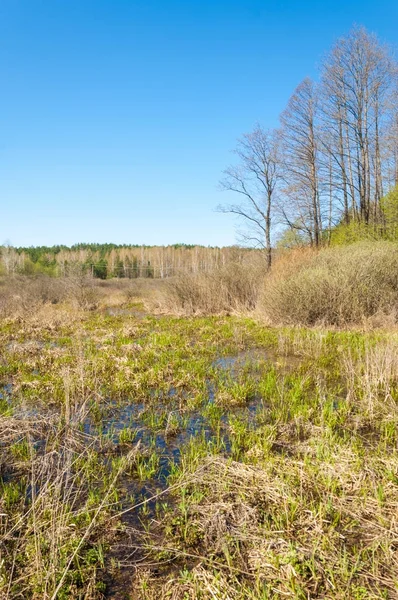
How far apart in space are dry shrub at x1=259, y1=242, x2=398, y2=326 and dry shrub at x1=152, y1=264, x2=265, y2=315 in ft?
14.3

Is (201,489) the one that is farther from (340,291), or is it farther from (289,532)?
(340,291)

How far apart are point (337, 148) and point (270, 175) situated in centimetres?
606

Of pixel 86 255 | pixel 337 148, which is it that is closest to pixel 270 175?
pixel 337 148

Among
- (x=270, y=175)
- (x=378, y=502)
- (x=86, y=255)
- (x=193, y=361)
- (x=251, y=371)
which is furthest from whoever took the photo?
(x=86, y=255)

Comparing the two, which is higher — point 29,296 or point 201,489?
point 29,296

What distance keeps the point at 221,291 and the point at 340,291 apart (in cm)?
719

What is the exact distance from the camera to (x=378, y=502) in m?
3.05

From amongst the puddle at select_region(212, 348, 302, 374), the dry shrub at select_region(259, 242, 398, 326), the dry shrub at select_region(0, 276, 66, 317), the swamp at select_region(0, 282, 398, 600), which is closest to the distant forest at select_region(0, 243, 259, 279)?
the dry shrub at select_region(0, 276, 66, 317)

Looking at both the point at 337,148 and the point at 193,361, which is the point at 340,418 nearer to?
the point at 193,361

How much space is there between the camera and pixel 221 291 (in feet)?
61.1

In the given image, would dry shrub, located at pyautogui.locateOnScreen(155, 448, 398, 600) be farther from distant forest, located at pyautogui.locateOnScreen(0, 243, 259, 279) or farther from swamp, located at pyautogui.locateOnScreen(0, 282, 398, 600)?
distant forest, located at pyautogui.locateOnScreen(0, 243, 259, 279)

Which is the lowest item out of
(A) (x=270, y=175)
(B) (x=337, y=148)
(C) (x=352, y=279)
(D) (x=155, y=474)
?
(D) (x=155, y=474)

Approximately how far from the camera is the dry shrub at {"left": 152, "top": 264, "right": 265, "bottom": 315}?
60.0ft

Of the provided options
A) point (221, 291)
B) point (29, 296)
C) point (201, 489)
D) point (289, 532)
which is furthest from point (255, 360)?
point (29, 296)
